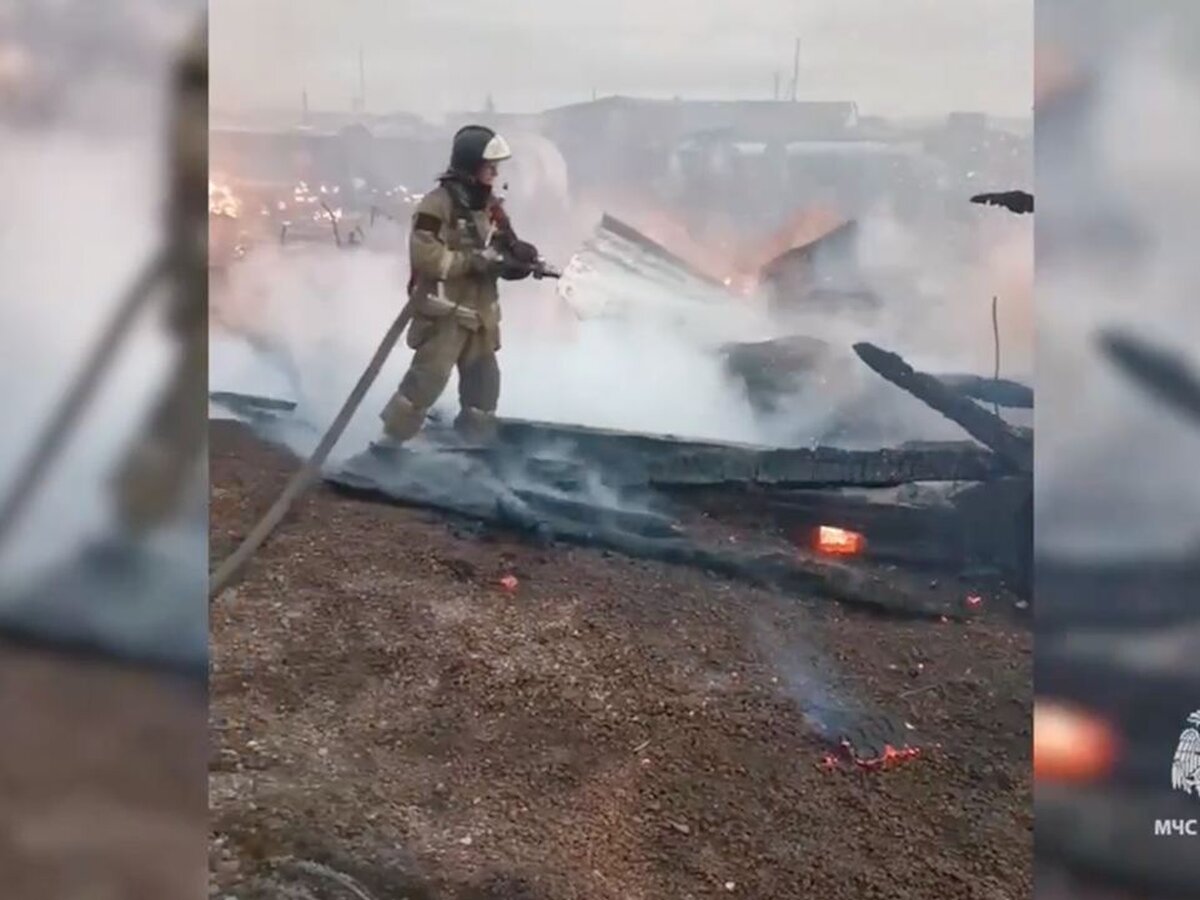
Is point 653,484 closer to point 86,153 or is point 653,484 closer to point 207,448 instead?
point 207,448

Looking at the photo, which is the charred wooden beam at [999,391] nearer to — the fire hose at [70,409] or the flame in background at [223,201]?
the flame in background at [223,201]

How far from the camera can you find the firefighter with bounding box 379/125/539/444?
1734 millimetres

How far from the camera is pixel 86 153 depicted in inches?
67.7

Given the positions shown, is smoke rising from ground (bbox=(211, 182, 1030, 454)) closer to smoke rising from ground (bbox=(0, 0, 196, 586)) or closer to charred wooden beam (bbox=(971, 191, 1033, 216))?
charred wooden beam (bbox=(971, 191, 1033, 216))

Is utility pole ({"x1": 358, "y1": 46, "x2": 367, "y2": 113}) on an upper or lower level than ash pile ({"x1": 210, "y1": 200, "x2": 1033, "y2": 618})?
upper

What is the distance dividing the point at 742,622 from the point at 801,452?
305 mm

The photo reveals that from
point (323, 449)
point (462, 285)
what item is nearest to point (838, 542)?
point (462, 285)

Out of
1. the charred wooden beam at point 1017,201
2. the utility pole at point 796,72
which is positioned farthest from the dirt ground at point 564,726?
the utility pole at point 796,72

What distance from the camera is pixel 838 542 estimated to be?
5.71 ft

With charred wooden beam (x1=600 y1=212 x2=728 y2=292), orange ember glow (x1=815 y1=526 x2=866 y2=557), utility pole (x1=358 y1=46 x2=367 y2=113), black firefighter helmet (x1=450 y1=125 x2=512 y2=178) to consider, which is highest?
utility pole (x1=358 y1=46 x2=367 y2=113)

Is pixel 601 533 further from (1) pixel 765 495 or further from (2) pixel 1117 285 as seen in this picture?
(2) pixel 1117 285

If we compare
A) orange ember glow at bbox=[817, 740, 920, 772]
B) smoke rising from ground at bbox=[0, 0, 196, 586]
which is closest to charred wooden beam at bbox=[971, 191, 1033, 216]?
orange ember glow at bbox=[817, 740, 920, 772]

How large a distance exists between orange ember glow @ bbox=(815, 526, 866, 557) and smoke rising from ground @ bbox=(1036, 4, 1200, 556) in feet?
0.98

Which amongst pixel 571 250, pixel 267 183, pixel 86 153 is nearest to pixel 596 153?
pixel 571 250
